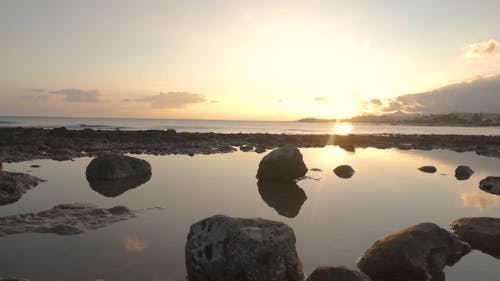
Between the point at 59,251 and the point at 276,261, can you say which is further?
the point at 59,251

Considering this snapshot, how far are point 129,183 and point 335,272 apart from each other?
43.5ft

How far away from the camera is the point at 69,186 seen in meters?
17.0

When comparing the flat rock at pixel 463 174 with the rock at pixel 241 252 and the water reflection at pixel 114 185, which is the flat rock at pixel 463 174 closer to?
the water reflection at pixel 114 185

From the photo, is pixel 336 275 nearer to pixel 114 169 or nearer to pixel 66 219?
pixel 66 219

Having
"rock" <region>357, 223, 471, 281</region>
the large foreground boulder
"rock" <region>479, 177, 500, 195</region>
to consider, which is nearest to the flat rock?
"rock" <region>479, 177, 500, 195</region>

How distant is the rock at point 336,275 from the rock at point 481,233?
4584mm

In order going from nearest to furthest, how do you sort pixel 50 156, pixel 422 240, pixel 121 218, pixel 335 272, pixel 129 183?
pixel 335 272 → pixel 422 240 → pixel 121 218 → pixel 129 183 → pixel 50 156

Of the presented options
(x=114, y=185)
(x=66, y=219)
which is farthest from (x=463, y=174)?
(x=66, y=219)

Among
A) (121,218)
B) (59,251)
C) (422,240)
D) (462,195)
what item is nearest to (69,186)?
(121,218)

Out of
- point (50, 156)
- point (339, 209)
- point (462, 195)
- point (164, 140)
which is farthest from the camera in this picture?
A: point (164, 140)

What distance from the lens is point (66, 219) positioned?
1136cm

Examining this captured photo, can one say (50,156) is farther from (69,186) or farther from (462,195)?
(462,195)

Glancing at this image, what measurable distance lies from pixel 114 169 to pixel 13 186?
16.5 feet

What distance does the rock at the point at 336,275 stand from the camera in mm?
6895
